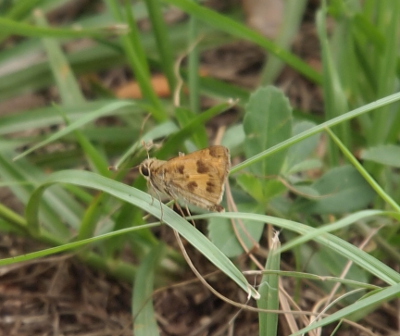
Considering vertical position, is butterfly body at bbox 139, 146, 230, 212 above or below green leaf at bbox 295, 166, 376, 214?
above

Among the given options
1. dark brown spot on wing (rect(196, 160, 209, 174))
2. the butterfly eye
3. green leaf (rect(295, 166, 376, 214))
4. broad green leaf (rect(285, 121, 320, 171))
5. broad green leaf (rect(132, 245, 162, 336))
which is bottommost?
broad green leaf (rect(132, 245, 162, 336))

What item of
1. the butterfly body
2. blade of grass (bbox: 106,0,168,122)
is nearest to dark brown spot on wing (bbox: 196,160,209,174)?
the butterfly body

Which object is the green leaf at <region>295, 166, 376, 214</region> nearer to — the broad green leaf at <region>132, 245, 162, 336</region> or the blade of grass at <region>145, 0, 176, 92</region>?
the broad green leaf at <region>132, 245, 162, 336</region>

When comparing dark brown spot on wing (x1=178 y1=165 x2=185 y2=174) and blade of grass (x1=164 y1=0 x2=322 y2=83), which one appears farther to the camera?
blade of grass (x1=164 y1=0 x2=322 y2=83)

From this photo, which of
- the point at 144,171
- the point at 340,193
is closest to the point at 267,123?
the point at 340,193

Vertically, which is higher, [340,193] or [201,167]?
[201,167]

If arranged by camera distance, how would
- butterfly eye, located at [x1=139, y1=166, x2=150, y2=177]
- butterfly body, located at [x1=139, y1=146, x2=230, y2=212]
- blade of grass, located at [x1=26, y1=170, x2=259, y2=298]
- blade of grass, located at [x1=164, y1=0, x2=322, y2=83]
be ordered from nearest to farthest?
blade of grass, located at [x1=26, y1=170, x2=259, y2=298], butterfly body, located at [x1=139, y1=146, x2=230, y2=212], butterfly eye, located at [x1=139, y1=166, x2=150, y2=177], blade of grass, located at [x1=164, y1=0, x2=322, y2=83]

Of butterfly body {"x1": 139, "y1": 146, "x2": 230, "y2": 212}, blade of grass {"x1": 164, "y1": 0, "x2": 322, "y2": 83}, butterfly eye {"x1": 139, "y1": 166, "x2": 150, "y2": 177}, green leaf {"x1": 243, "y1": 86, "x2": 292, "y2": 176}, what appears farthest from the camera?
blade of grass {"x1": 164, "y1": 0, "x2": 322, "y2": 83}

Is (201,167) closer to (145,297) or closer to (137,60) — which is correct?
(145,297)
